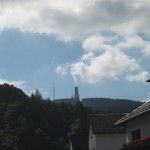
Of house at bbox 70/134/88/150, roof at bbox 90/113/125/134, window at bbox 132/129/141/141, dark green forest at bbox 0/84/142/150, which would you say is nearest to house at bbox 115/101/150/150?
window at bbox 132/129/141/141

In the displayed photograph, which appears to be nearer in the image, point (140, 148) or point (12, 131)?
point (140, 148)

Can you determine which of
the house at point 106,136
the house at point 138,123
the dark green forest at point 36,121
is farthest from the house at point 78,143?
the house at point 138,123

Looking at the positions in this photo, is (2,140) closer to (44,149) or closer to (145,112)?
(44,149)

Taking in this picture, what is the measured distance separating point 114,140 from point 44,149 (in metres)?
47.2

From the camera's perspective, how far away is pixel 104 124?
52.2 metres

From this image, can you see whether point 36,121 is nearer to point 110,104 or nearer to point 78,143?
point 78,143

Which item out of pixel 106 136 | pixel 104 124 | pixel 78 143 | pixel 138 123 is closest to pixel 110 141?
pixel 106 136

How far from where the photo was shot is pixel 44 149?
9569 cm

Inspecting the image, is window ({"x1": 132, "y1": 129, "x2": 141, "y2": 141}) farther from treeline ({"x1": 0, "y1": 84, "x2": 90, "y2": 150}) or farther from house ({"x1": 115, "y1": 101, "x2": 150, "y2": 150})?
treeline ({"x1": 0, "y1": 84, "x2": 90, "y2": 150})

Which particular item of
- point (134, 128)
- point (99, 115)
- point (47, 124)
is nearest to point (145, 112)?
point (134, 128)

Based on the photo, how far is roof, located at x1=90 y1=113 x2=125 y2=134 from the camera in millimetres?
50531

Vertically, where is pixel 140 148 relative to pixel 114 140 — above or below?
below

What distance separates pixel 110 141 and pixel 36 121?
6247 cm

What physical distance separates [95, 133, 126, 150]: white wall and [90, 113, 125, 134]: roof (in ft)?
1.69
